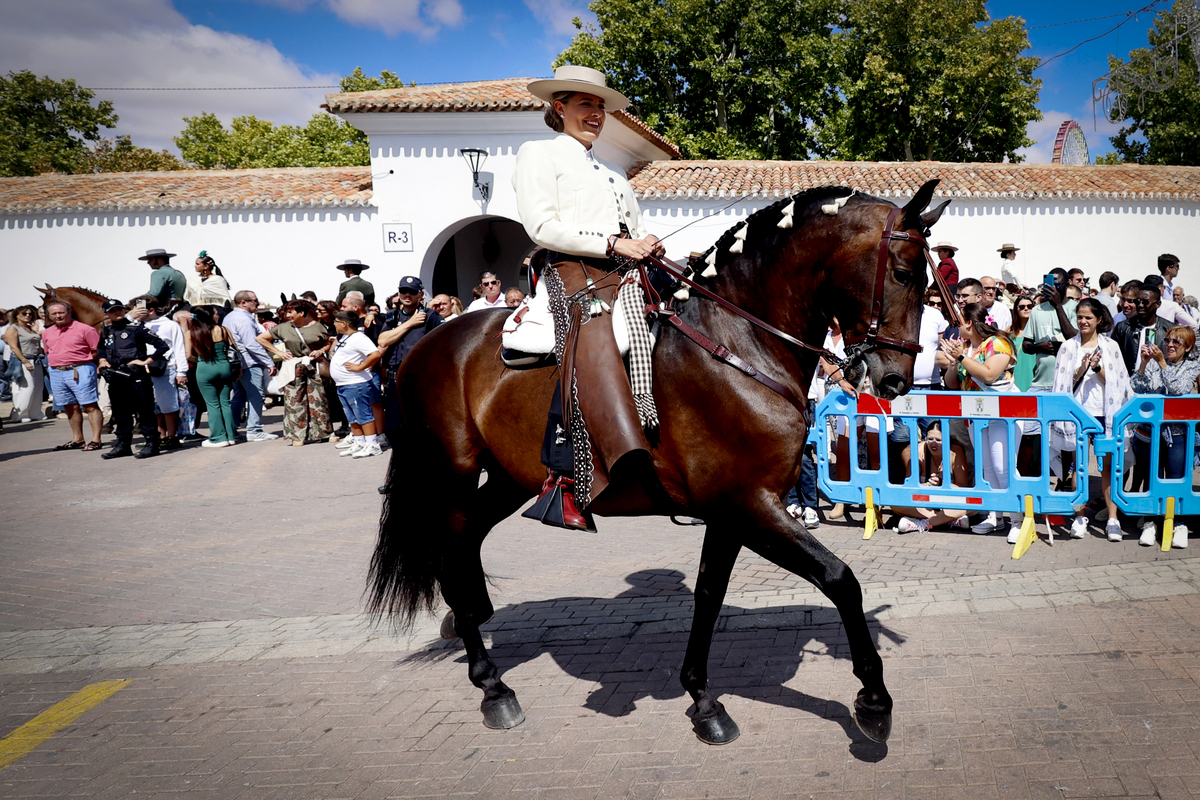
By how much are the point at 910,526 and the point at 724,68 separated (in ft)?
94.4

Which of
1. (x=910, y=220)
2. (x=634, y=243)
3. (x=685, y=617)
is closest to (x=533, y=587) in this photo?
(x=685, y=617)

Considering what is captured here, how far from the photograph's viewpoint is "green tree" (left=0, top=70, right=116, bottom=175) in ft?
150

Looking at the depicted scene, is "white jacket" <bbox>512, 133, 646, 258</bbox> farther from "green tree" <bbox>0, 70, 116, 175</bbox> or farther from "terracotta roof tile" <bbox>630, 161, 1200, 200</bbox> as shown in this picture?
"green tree" <bbox>0, 70, 116, 175</bbox>

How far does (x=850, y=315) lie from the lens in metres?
3.31

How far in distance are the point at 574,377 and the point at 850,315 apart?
117cm

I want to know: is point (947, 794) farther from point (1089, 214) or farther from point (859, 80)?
point (859, 80)

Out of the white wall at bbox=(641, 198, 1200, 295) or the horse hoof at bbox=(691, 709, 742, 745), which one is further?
the white wall at bbox=(641, 198, 1200, 295)

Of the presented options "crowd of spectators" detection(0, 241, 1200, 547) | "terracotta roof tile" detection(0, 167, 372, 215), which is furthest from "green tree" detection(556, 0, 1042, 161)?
"crowd of spectators" detection(0, 241, 1200, 547)

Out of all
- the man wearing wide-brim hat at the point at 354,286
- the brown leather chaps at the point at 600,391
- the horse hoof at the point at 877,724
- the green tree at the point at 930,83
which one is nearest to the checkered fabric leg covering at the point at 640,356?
the brown leather chaps at the point at 600,391

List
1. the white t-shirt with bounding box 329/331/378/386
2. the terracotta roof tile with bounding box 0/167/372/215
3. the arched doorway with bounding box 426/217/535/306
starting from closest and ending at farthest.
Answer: the white t-shirt with bounding box 329/331/378/386, the terracotta roof tile with bounding box 0/167/372/215, the arched doorway with bounding box 426/217/535/306

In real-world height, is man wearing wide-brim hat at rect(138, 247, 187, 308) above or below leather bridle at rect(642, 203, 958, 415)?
above

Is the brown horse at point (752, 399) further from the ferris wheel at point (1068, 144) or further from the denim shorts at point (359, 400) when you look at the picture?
the ferris wheel at point (1068, 144)

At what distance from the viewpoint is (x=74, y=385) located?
42.0ft

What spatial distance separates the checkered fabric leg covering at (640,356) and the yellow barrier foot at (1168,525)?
16.1 ft
